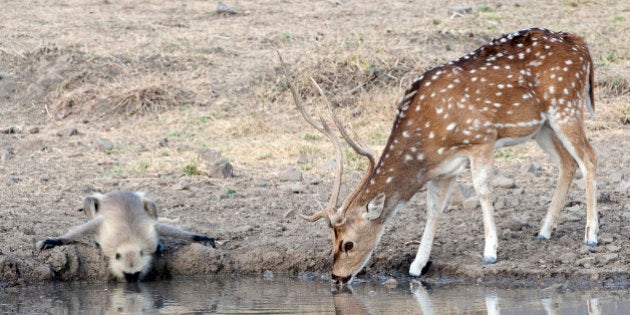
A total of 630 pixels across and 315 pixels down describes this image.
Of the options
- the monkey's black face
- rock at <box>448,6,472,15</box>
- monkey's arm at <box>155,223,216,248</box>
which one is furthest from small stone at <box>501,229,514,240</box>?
rock at <box>448,6,472,15</box>

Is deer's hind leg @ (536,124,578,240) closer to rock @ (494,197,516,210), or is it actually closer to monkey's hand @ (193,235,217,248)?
rock @ (494,197,516,210)

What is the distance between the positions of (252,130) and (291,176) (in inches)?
78.9

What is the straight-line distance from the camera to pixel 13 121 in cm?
1405

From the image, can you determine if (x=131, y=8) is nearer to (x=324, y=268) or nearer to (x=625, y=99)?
(x=625, y=99)

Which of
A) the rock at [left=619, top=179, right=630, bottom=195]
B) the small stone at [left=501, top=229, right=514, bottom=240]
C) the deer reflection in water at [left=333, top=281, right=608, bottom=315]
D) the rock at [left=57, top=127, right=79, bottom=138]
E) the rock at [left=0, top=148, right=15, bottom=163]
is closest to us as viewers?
the deer reflection in water at [left=333, top=281, right=608, bottom=315]

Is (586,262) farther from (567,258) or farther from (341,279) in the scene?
(341,279)

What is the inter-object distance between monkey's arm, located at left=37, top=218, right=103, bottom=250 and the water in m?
0.36

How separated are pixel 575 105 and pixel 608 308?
1846 mm

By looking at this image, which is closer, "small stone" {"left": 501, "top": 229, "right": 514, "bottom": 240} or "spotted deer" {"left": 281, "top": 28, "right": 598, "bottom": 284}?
"spotted deer" {"left": 281, "top": 28, "right": 598, "bottom": 284}

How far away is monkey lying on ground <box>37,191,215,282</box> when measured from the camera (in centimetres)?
910

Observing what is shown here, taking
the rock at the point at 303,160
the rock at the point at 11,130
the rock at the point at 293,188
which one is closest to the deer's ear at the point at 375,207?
the rock at the point at 293,188

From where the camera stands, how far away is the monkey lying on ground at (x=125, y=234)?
9.10 meters

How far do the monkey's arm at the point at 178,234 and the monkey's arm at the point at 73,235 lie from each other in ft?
1.61

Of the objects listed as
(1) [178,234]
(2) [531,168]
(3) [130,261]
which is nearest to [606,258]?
(2) [531,168]
